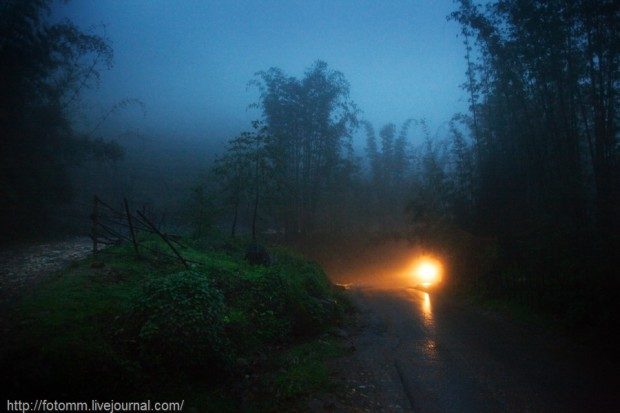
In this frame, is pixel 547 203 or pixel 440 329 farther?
pixel 547 203

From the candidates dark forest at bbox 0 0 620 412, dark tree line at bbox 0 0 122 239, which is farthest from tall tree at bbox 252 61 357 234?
dark tree line at bbox 0 0 122 239

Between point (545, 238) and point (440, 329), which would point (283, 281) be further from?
point (545, 238)

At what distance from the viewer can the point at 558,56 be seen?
10742 mm

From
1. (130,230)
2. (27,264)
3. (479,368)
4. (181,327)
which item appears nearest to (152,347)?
(181,327)

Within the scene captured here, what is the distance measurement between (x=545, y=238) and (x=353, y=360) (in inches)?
304

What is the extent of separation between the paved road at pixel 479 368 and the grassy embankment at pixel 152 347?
131 cm

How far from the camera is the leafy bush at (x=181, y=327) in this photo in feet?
16.0

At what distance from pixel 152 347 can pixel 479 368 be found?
20.4 feet

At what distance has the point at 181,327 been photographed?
500cm

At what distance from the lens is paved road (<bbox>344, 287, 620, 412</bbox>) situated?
5.57m

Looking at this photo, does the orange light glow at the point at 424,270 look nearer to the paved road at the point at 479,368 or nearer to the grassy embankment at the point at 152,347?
the paved road at the point at 479,368

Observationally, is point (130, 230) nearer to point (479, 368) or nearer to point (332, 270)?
point (479, 368)

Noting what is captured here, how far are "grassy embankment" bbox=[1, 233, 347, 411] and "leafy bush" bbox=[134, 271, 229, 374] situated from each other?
0.05ft

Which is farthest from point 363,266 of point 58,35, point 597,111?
point 58,35
